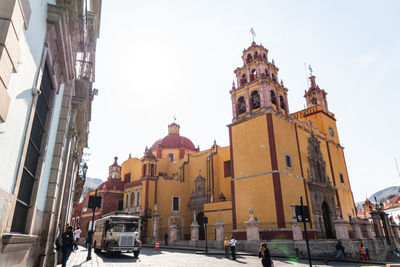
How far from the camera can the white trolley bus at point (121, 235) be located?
48.1 feet

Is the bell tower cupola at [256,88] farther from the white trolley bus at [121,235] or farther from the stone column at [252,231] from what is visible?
the white trolley bus at [121,235]

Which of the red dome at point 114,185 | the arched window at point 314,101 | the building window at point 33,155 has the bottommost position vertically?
the building window at point 33,155

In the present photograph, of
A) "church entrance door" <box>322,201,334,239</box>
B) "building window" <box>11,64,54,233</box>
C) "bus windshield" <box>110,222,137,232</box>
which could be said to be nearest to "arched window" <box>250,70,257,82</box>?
"church entrance door" <box>322,201,334,239</box>

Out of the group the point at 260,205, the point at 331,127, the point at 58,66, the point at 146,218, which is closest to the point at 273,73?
the point at 331,127

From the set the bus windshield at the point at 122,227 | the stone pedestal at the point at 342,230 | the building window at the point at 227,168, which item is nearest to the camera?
the bus windshield at the point at 122,227

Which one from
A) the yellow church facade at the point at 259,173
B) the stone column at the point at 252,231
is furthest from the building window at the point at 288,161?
the stone column at the point at 252,231

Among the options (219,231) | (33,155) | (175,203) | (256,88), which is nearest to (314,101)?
(256,88)

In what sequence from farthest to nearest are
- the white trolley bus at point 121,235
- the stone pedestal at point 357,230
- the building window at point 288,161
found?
the building window at point 288,161 → the stone pedestal at point 357,230 → the white trolley bus at point 121,235

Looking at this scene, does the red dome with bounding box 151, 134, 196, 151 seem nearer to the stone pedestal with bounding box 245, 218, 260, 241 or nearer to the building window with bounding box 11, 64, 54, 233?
the stone pedestal with bounding box 245, 218, 260, 241

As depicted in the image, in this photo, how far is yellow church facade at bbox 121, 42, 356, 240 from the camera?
2191 centimetres

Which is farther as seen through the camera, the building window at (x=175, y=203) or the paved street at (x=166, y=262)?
the building window at (x=175, y=203)

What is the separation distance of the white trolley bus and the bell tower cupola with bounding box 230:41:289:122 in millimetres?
14529

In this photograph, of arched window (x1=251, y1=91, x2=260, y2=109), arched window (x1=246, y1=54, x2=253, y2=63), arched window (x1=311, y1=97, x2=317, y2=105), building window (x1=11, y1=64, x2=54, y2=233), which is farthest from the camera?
arched window (x1=311, y1=97, x2=317, y2=105)

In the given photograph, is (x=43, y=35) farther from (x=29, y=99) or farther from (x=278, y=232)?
(x=278, y=232)
